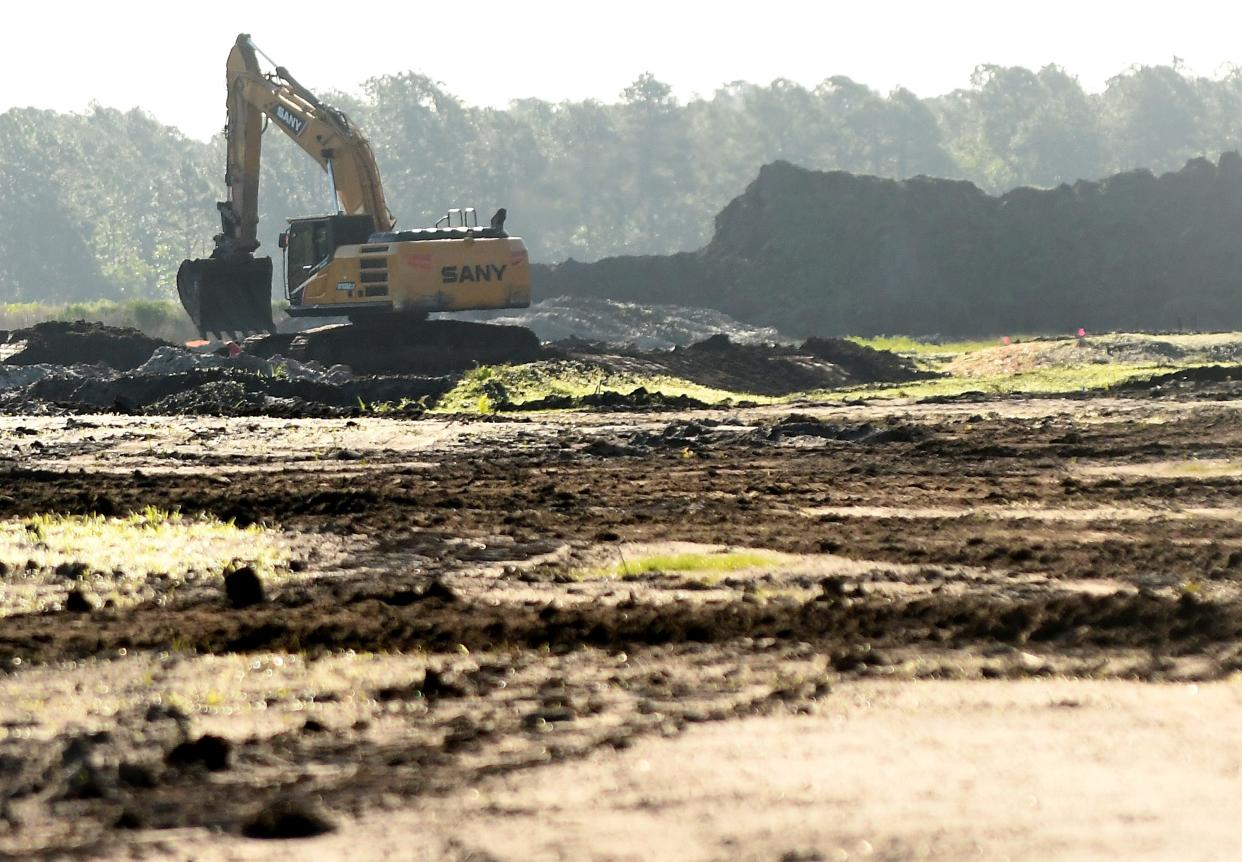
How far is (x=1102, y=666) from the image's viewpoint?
692cm

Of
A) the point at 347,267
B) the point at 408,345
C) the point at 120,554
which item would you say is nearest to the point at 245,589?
the point at 120,554

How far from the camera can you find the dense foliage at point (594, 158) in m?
118

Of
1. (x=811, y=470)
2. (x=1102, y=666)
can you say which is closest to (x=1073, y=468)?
(x=811, y=470)

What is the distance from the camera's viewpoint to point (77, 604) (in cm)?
861

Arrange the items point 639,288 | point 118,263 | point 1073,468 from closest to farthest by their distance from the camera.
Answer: point 1073,468
point 639,288
point 118,263

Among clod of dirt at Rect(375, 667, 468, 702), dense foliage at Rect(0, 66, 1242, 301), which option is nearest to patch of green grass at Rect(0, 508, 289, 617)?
clod of dirt at Rect(375, 667, 468, 702)

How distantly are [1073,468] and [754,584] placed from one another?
290 inches

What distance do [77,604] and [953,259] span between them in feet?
192

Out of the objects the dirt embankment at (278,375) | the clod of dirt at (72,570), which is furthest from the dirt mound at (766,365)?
the clod of dirt at (72,570)

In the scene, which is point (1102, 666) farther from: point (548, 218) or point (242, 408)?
point (548, 218)

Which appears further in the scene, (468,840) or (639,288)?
(639,288)

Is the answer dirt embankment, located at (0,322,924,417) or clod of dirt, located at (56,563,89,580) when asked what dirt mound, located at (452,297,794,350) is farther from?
clod of dirt, located at (56,563,89,580)

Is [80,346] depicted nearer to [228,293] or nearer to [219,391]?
[228,293]

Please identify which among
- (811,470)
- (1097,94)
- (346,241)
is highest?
(1097,94)
